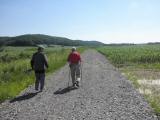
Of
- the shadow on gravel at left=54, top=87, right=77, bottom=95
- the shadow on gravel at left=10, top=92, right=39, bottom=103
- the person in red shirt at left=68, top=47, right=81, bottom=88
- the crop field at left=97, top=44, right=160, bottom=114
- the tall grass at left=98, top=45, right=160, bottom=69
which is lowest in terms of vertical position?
the tall grass at left=98, top=45, right=160, bottom=69

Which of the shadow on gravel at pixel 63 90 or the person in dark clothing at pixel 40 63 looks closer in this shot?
the person in dark clothing at pixel 40 63

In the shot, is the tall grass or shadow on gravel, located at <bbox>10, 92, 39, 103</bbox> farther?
the tall grass

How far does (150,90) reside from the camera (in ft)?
56.8

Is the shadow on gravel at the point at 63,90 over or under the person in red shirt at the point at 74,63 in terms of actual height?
under

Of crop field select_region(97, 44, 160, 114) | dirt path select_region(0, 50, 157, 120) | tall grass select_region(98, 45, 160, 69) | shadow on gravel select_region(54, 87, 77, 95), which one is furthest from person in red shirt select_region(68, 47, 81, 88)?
A: tall grass select_region(98, 45, 160, 69)

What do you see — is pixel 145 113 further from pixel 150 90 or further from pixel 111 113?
pixel 150 90

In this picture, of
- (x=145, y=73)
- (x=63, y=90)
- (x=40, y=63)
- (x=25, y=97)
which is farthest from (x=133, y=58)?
(x=25, y=97)

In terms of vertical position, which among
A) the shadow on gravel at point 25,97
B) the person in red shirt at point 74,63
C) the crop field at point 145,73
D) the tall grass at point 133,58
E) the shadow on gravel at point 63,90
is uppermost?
the person in red shirt at point 74,63

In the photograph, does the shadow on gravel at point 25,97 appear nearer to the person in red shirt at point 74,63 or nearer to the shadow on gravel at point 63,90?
the shadow on gravel at point 63,90

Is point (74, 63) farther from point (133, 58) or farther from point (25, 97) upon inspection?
point (133, 58)

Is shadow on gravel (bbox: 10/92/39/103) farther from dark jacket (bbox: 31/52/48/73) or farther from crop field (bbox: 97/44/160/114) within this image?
crop field (bbox: 97/44/160/114)

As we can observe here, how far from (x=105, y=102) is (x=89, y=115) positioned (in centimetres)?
249

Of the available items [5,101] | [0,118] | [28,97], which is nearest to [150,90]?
[28,97]

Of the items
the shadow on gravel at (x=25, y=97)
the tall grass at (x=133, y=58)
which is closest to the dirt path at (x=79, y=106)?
the shadow on gravel at (x=25, y=97)
